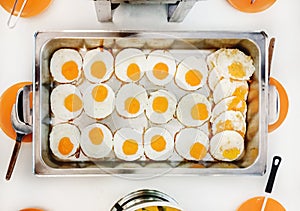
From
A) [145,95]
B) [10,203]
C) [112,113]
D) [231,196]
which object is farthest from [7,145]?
[231,196]

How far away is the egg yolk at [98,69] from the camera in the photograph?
1.45 metres

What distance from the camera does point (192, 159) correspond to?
4.77 feet

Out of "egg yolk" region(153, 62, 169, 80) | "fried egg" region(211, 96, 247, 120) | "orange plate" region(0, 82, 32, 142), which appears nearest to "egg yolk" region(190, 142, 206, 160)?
"fried egg" region(211, 96, 247, 120)

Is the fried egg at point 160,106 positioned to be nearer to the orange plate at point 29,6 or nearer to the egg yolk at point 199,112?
the egg yolk at point 199,112

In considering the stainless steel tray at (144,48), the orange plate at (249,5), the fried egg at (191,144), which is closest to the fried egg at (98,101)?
the stainless steel tray at (144,48)

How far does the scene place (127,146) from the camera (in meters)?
1.44

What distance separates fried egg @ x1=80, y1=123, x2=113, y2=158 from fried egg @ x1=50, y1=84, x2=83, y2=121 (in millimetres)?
58

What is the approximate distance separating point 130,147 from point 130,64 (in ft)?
0.75

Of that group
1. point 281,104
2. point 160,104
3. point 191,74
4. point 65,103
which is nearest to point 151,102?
point 160,104

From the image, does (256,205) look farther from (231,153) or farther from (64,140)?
(64,140)

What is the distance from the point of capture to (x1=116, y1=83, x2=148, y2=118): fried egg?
4.76 ft

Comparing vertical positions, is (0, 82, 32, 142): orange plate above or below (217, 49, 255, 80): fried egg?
below

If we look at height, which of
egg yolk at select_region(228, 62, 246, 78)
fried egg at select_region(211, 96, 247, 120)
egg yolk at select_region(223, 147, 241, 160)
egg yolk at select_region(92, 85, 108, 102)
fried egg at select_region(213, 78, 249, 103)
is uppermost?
egg yolk at select_region(228, 62, 246, 78)

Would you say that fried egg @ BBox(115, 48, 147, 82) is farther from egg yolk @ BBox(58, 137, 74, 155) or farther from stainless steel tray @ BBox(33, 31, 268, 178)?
egg yolk @ BBox(58, 137, 74, 155)
